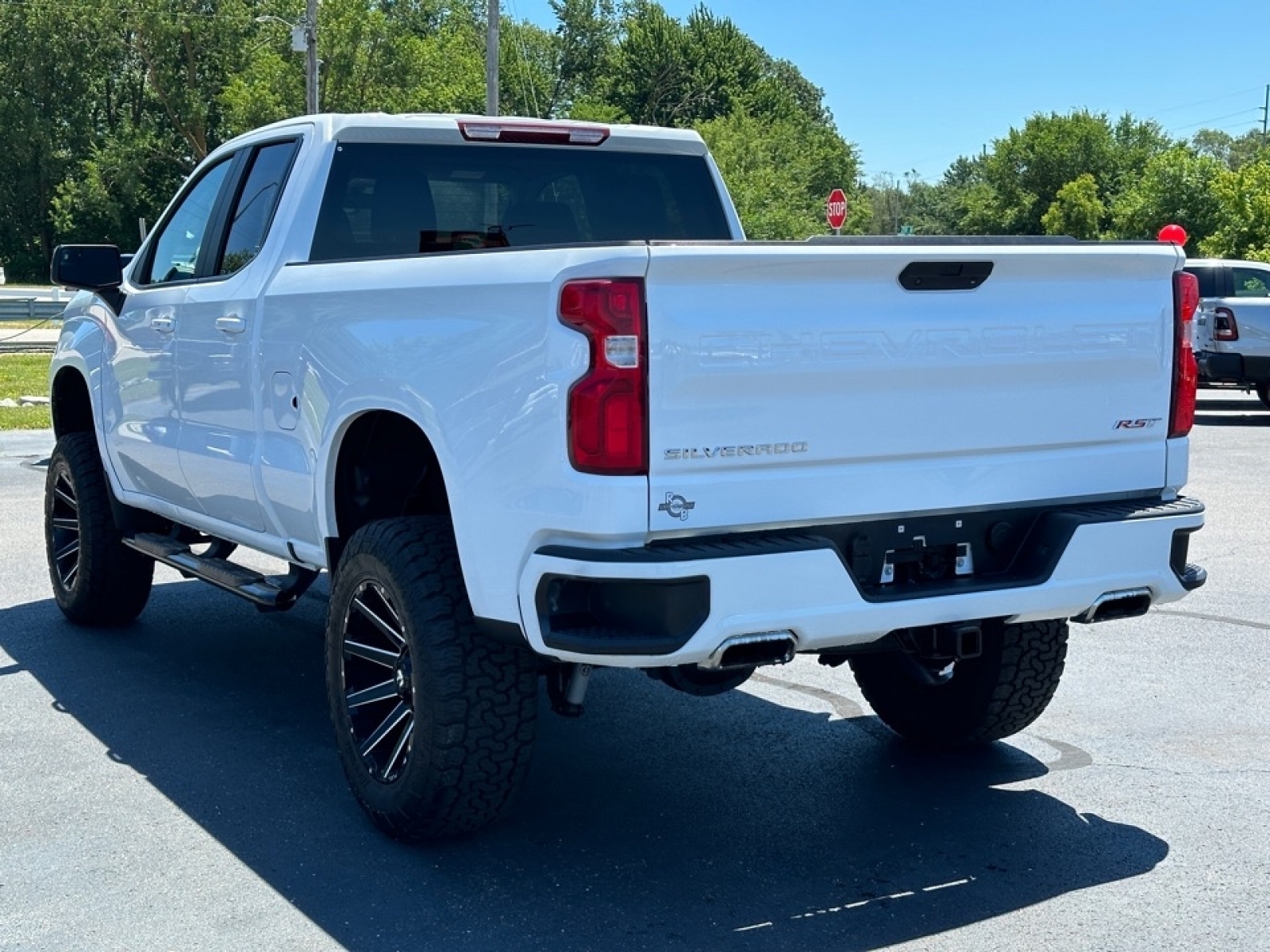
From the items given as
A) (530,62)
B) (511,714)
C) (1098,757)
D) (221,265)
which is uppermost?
(530,62)

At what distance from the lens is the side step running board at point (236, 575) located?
210 inches

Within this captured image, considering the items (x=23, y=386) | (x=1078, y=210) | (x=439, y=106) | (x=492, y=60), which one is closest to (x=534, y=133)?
(x=23, y=386)

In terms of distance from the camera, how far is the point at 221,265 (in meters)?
5.93

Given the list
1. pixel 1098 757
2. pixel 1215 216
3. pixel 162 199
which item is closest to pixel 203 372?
pixel 1098 757

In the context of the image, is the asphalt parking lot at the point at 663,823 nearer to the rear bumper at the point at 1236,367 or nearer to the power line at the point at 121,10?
the rear bumper at the point at 1236,367

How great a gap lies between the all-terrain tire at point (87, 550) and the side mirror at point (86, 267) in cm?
88

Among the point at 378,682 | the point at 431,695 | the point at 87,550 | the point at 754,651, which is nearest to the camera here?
the point at 754,651

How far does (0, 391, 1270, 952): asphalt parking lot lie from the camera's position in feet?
13.0

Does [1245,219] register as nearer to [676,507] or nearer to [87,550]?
[87,550]

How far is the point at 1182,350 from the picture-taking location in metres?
4.58

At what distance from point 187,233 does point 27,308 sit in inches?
1372

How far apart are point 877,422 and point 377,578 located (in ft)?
A: 4.81

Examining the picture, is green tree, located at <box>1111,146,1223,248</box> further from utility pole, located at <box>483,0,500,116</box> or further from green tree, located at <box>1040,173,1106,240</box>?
utility pole, located at <box>483,0,500,116</box>

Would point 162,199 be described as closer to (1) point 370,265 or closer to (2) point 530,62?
(2) point 530,62
